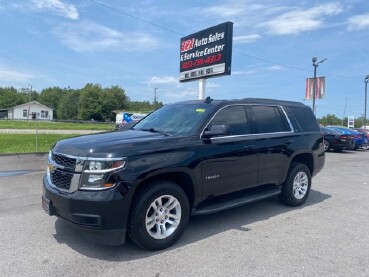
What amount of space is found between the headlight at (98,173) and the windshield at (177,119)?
1147 mm

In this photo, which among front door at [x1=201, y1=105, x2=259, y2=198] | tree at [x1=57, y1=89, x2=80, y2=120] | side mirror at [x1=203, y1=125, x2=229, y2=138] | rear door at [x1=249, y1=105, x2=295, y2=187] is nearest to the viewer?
side mirror at [x1=203, y1=125, x2=229, y2=138]

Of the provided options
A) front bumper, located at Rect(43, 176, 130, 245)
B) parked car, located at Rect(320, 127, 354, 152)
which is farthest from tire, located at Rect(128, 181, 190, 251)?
parked car, located at Rect(320, 127, 354, 152)

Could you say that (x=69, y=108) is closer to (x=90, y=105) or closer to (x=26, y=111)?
(x=90, y=105)

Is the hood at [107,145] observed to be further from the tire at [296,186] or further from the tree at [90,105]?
the tree at [90,105]

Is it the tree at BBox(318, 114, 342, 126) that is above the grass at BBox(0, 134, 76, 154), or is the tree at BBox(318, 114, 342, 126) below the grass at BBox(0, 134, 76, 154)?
above

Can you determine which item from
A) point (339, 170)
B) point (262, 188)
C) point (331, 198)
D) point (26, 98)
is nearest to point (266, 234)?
point (262, 188)

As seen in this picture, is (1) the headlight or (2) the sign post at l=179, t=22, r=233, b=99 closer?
(1) the headlight

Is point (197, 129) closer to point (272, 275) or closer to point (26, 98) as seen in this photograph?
point (272, 275)

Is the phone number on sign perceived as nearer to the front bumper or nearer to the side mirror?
the side mirror

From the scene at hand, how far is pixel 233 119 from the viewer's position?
5246mm

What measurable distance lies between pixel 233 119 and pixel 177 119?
872 millimetres

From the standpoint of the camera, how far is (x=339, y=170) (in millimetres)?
11336

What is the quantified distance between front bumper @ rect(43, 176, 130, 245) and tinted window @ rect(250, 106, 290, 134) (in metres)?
2.74

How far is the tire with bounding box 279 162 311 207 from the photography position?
6.07 meters
